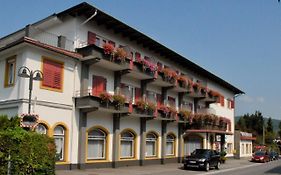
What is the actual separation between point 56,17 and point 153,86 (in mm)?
10694

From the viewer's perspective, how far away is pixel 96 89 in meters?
26.0

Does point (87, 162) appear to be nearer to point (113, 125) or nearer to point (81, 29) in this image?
point (113, 125)

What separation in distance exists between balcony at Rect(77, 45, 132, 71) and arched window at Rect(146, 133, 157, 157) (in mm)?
7618

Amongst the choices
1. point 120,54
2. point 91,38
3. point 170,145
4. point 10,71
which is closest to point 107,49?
point 120,54

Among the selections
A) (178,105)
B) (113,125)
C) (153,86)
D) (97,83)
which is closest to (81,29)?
(97,83)

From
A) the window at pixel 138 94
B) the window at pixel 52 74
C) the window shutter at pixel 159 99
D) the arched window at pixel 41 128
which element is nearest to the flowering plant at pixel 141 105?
the window at pixel 138 94

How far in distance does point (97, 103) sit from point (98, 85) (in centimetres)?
229

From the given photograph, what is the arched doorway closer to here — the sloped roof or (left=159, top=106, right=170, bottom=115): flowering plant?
(left=159, top=106, right=170, bottom=115): flowering plant

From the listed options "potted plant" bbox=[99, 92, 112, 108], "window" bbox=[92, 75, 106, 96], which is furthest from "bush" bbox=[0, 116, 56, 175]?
"window" bbox=[92, 75, 106, 96]

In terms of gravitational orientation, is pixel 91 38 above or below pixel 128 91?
above

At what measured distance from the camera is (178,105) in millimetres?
36875

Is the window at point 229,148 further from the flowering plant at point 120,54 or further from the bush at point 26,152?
the bush at point 26,152

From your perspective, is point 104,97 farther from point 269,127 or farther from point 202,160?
point 269,127

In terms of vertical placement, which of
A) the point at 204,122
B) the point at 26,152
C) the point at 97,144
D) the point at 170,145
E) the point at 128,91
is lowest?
the point at 170,145
